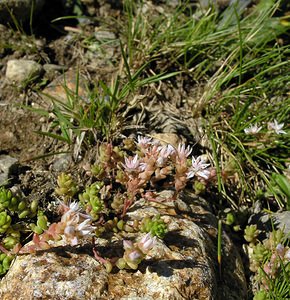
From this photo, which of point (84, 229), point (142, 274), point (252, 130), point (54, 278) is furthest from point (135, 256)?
point (252, 130)

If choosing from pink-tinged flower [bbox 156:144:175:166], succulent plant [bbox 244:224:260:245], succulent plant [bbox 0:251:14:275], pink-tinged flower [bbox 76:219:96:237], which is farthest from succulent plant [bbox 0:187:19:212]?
succulent plant [bbox 244:224:260:245]

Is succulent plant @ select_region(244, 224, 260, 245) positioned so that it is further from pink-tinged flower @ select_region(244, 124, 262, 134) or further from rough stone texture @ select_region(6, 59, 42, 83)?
rough stone texture @ select_region(6, 59, 42, 83)

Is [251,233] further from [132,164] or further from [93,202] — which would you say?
[93,202]

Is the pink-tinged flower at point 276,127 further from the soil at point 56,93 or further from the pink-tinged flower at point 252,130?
the soil at point 56,93

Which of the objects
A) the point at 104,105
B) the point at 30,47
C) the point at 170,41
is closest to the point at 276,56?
the point at 170,41

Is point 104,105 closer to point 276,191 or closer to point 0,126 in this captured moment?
point 0,126
